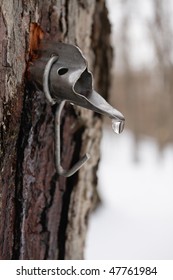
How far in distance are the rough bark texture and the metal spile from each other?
34 millimetres

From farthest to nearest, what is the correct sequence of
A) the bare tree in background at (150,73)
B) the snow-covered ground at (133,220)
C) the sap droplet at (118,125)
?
the bare tree in background at (150,73) < the snow-covered ground at (133,220) < the sap droplet at (118,125)

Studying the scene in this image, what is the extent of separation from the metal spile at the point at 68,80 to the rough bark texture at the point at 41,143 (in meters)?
0.03

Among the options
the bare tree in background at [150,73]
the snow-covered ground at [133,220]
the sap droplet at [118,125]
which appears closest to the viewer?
the sap droplet at [118,125]

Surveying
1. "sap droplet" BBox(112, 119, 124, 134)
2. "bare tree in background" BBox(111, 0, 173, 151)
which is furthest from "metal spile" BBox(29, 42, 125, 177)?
"bare tree in background" BBox(111, 0, 173, 151)

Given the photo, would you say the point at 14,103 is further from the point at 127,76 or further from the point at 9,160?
the point at 127,76

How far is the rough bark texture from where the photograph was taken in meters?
0.51

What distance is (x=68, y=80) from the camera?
47 centimetres

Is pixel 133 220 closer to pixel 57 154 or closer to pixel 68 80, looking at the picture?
pixel 57 154

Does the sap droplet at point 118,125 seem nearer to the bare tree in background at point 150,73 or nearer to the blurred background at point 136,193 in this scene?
the blurred background at point 136,193

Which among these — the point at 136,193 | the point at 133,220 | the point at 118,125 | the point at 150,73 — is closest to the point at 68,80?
the point at 118,125

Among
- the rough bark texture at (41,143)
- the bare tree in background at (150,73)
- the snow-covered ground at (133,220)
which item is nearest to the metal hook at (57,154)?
the rough bark texture at (41,143)

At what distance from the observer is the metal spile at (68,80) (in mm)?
473

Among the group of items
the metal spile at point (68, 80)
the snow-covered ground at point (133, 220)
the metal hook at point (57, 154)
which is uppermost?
the metal spile at point (68, 80)
